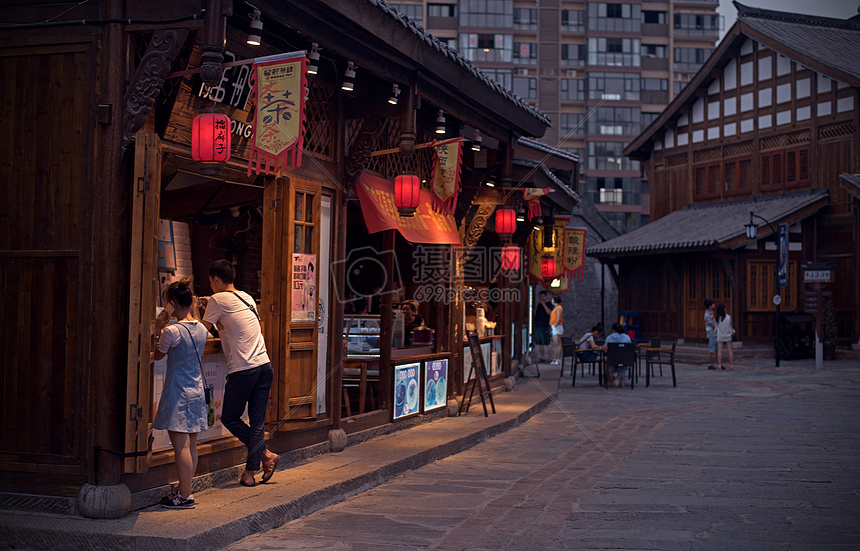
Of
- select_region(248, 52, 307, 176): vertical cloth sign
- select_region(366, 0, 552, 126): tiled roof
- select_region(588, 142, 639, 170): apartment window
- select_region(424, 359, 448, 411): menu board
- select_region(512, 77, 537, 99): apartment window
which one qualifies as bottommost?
select_region(424, 359, 448, 411): menu board

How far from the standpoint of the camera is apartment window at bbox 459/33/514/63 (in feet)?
175

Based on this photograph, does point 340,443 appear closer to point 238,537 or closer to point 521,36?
A: point 238,537

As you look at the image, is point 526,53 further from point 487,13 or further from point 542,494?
point 542,494

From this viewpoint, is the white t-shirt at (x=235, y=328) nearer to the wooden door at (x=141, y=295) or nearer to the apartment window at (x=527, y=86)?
the wooden door at (x=141, y=295)

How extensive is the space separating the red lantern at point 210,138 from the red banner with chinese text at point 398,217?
138 inches

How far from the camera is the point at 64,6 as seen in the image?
6.31 m

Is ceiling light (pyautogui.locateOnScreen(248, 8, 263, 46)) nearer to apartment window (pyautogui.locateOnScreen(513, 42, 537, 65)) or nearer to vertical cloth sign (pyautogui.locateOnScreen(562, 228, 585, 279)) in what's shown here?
vertical cloth sign (pyautogui.locateOnScreen(562, 228, 585, 279))

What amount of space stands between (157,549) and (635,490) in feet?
14.5

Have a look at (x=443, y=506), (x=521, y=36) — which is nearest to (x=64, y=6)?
(x=443, y=506)

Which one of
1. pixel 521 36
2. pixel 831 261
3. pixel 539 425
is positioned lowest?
pixel 539 425

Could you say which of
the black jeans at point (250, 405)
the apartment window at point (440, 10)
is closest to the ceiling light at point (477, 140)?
the black jeans at point (250, 405)

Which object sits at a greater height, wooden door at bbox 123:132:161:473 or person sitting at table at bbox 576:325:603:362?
wooden door at bbox 123:132:161:473

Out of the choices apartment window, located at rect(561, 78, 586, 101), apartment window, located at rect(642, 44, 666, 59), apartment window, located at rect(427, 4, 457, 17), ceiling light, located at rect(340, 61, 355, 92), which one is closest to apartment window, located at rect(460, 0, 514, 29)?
apartment window, located at rect(427, 4, 457, 17)

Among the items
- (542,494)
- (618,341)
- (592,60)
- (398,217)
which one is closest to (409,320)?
(398,217)
